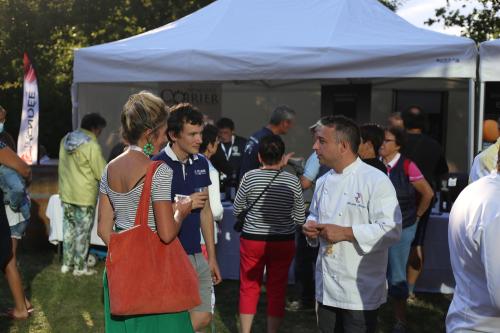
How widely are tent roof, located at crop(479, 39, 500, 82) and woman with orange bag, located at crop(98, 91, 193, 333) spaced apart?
3.47 m

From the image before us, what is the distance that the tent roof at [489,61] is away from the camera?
5219 mm

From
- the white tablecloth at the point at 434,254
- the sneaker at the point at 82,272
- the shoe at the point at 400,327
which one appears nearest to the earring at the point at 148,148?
the shoe at the point at 400,327

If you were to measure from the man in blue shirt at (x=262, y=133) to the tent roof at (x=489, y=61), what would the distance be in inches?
65.5

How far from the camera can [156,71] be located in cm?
613

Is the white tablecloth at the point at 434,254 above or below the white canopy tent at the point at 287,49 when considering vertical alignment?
below

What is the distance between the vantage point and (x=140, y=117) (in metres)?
2.71

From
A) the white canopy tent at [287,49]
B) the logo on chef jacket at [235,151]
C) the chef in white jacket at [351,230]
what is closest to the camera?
the chef in white jacket at [351,230]

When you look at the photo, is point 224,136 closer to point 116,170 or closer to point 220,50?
point 220,50

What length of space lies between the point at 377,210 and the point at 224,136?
460 cm

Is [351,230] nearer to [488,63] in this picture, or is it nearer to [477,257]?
[477,257]

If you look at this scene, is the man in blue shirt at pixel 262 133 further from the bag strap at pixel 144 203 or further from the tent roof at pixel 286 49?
the bag strap at pixel 144 203

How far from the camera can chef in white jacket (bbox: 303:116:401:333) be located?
2920mm

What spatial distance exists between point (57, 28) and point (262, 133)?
513 inches

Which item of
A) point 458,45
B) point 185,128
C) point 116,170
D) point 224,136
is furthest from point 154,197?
point 224,136
